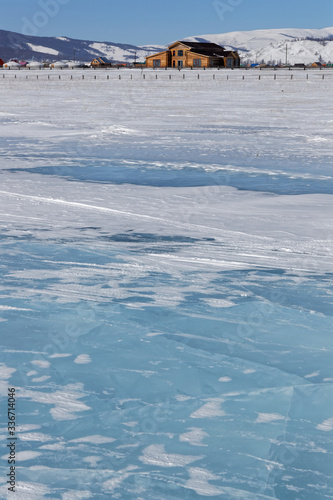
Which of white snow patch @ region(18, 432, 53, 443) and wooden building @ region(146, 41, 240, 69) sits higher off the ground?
wooden building @ region(146, 41, 240, 69)

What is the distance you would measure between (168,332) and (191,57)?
79933mm

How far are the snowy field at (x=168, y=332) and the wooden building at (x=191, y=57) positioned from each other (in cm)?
7195

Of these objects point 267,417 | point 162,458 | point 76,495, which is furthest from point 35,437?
point 267,417

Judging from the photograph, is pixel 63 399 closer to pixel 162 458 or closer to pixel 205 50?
pixel 162 458

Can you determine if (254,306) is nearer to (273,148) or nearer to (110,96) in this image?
(273,148)

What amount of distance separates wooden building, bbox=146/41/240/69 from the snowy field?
A: 72.0 meters

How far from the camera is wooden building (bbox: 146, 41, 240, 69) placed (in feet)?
262

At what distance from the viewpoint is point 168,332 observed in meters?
4.61

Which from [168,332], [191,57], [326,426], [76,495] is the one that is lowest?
[76,495]

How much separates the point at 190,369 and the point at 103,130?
14868 mm

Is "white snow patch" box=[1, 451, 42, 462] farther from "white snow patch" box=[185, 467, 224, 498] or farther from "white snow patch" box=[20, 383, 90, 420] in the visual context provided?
"white snow patch" box=[185, 467, 224, 498]

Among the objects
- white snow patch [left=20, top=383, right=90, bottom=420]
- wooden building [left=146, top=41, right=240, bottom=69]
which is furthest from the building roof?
white snow patch [left=20, top=383, right=90, bottom=420]

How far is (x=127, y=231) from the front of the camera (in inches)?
291

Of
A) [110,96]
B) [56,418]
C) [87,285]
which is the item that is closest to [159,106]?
[110,96]
